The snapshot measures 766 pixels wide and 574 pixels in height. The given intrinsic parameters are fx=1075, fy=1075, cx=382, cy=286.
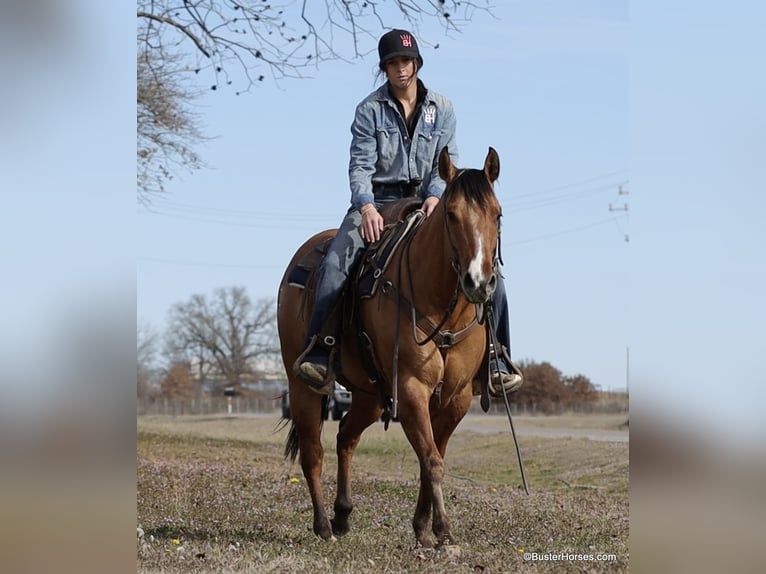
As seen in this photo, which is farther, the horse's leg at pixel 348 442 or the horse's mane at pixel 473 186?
the horse's leg at pixel 348 442

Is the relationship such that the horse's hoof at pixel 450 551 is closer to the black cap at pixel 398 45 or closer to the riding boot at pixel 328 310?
the riding boot at pixel 328 310

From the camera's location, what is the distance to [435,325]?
25.1 feet

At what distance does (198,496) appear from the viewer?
11.2 metres

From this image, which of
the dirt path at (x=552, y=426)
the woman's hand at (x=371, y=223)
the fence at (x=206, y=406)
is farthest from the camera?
the fence at (x=206, y=406)

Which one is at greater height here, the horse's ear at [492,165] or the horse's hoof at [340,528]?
the horse's ear at [492,165]

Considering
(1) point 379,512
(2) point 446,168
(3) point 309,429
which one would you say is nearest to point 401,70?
(2) point 446,168

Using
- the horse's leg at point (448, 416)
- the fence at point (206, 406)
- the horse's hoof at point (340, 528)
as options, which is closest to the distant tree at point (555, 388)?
the fence at point (206, 406)

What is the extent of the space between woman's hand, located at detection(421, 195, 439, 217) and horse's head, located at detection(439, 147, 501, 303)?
0.80 metres

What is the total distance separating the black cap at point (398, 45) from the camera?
8.25 meters

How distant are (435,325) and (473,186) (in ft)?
3.73

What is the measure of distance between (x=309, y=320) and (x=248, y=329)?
45445mm

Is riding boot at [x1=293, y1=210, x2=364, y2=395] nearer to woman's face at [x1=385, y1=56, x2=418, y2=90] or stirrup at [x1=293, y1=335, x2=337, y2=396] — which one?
stirrup at [x1=293, y1=335, x2=337, y2=396]

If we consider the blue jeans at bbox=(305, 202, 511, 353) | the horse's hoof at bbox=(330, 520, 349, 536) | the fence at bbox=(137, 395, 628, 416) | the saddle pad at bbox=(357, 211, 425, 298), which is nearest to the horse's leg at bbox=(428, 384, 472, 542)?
the blue jeans at bbox=(305, 202, 511, 353)
